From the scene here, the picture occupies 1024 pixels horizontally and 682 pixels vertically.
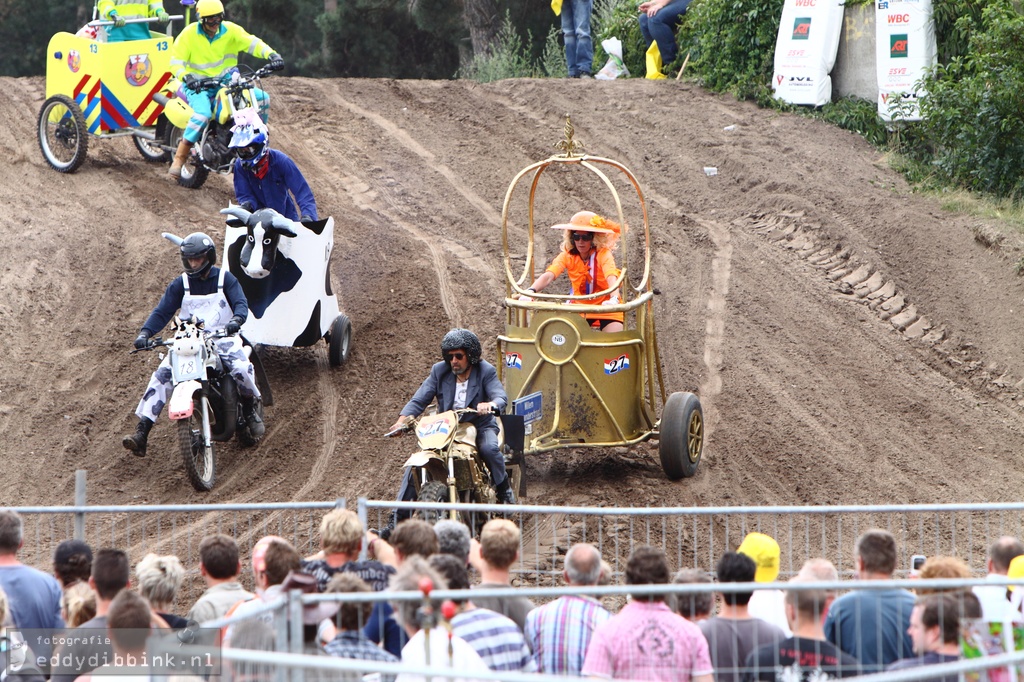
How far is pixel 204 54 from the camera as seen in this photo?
47.9 feet

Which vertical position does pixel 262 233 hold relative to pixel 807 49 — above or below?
below

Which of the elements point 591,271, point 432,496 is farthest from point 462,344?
point 591,271

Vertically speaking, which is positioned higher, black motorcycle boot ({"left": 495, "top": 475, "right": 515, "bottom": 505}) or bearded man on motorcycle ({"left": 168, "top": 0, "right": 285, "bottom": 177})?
bearded man on motorcycle ({"left": 168, "top": 0, "right": 285, "bottom": 177})

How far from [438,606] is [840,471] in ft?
22.0

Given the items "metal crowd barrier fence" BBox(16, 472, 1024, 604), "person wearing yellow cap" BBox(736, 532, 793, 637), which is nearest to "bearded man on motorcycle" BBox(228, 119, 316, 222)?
"metal crowd barrier fence" BBox(16, 472, 1024, 604)

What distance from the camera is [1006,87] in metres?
15.2

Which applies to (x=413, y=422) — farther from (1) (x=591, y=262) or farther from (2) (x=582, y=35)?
(2) (x=582, y=35)

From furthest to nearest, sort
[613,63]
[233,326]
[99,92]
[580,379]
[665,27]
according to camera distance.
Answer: [613,63], [665,27], [99,92], [233,326], [580,379]

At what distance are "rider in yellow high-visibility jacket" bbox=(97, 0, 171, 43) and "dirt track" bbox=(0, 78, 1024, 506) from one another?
62.1 inches

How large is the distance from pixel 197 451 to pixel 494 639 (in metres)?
5.55

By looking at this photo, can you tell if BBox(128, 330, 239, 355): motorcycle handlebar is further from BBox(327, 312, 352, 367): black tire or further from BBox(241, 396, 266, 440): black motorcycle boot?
BBox(327, 312, 352, 367): black tire

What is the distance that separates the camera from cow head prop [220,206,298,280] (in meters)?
11.2

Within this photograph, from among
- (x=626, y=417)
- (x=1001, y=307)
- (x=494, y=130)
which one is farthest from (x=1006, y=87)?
(x=626, y=417)

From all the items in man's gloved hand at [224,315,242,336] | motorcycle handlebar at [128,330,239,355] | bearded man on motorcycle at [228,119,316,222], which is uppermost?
bearded man on motorcycle at [228,119,316,222]
